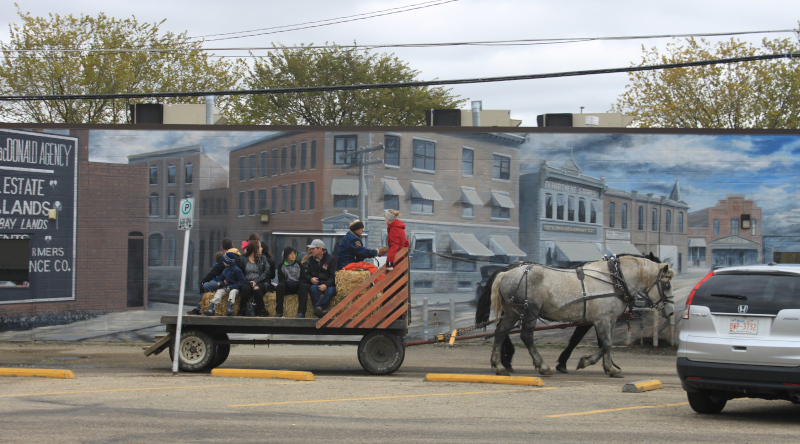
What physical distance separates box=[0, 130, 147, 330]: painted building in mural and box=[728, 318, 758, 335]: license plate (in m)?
13.8

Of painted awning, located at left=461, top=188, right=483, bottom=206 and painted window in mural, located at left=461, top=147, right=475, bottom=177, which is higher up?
painted window in mural, located at left=461, top=147, right=475, bottom=177

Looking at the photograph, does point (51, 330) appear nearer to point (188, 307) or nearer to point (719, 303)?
point (188, 307)

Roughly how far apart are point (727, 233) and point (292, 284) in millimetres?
10901

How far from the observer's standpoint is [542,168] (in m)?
18.4

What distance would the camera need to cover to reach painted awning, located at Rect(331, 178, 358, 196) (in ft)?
59.8

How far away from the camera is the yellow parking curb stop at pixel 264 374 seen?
1207cm

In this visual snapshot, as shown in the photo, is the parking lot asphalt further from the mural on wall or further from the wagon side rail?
the mural on wall

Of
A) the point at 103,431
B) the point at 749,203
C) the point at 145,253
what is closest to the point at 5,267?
the point at 145,253

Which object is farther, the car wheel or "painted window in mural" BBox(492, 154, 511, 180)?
"painted window in mural" BBox(492, 154, 511, 180)

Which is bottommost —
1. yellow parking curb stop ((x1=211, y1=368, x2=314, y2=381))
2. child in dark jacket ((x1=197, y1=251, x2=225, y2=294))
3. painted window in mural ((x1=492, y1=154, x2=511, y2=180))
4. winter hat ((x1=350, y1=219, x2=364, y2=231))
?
yellow parking curb stop ((x1=211, y1=368, x2=314, y2=381))

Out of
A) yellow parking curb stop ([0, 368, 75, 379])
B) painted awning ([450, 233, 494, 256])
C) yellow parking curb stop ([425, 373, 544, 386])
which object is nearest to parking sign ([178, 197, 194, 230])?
yellow parking curb stop ([0, 368, 75, 379])

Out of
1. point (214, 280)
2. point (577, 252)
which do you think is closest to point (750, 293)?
point (214, 280)

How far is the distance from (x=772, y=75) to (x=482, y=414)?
37.3 metres

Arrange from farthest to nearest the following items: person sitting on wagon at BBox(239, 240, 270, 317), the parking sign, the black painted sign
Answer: the black painted sign, person sitting on wagon at BBox(239, 240, 270, 317), the parking sign
